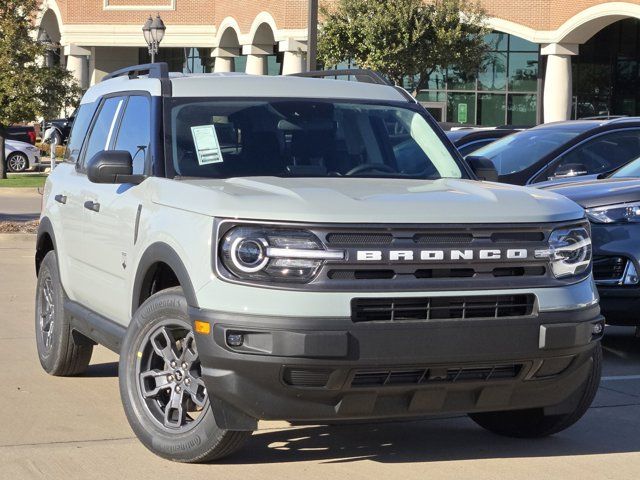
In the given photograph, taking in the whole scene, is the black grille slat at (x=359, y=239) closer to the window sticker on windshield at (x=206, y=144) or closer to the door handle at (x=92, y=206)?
the window sticker on windshield at (x=206, y=144)

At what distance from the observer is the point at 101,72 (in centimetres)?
6919

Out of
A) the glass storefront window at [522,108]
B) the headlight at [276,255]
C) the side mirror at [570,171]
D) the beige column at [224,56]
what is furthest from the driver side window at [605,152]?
the beige column at [224,56]

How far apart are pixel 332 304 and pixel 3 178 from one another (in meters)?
29.0

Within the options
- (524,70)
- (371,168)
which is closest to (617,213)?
(371,168)

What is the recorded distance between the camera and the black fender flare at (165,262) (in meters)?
5.32

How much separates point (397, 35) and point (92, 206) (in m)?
33.5

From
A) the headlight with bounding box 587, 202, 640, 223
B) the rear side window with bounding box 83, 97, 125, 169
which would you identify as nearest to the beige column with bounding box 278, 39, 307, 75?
the headlight with bounding box 587, 202, 640, 223

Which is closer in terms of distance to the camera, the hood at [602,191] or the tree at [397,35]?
the hood at [602,191]

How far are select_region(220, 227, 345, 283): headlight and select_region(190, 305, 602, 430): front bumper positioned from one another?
20 centimetres

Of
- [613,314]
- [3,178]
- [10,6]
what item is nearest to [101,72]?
[3,178]

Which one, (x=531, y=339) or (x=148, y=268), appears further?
(x=148, y=268)

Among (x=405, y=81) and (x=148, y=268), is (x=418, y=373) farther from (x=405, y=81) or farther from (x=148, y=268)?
(x=405, y=81)

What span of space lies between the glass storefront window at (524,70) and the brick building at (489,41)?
0.14ft

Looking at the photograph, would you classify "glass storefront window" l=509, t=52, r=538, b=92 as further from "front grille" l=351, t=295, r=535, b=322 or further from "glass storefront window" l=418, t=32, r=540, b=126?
"front grille" l=351, t=295, r=535, b=322
